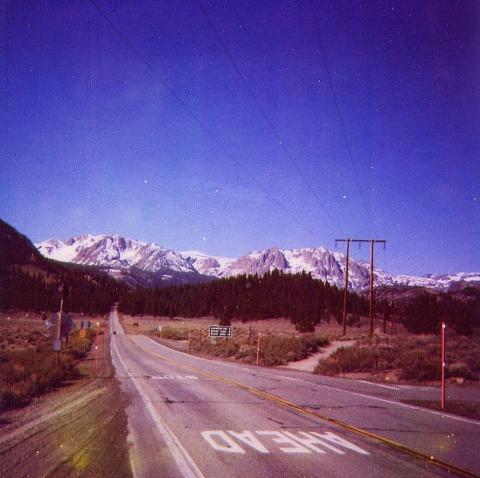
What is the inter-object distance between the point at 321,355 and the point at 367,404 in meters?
20.3

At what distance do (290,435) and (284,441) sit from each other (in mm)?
571

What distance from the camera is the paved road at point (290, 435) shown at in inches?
274

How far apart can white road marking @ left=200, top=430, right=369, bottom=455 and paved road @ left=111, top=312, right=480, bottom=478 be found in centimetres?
2

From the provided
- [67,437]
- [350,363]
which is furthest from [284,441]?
[350,363]

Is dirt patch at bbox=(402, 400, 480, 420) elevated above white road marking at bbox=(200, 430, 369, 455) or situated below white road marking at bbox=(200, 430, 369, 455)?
below

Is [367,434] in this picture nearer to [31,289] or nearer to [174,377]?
[174,377]

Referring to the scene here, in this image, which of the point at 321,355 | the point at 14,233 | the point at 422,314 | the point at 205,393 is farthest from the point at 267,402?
the point at 14,233

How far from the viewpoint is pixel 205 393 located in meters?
15.3

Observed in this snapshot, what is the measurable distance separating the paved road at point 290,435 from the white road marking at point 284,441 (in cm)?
2

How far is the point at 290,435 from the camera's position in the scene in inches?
360

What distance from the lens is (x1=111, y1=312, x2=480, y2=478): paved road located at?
696 cm

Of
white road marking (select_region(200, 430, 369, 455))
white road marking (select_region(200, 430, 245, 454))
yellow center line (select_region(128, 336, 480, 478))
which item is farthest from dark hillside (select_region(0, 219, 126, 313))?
white road marking (select_region(200, 430, 369, 455))

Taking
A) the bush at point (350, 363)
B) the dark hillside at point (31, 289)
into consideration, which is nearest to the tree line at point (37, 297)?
the dark hillside at point (31, 289)

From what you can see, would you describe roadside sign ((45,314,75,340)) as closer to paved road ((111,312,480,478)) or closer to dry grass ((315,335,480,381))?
paved road ((111,312,480,478))
